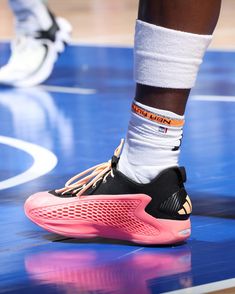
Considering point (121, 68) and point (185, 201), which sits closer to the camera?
point (185, 201)

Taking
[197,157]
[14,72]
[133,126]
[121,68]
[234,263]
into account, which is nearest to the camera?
[234,263]

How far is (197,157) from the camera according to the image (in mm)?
2467

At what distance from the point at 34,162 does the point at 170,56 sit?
2.67 feet

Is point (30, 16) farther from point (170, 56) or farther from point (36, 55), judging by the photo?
point (170, 56)

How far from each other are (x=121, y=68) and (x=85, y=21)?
2459 mm

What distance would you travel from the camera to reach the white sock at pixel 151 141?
1729 millimetres

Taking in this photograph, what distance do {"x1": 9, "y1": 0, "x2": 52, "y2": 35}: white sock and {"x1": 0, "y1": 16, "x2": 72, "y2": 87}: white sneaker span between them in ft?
0.08

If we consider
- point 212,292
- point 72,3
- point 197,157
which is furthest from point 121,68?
point 72,3

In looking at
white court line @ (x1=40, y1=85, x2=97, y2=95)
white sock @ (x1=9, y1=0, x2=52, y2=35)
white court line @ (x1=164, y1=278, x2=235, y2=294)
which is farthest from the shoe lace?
white sock @ (x1=9, y1=0, x2=52, y2=35)

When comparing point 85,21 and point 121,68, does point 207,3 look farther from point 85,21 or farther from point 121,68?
point 85,21

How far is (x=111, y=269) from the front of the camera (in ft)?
5.26

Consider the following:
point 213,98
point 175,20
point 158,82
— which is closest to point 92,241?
point 158,82

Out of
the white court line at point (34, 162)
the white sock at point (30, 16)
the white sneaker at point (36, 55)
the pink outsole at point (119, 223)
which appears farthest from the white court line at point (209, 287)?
the white sock at point (30, 16)

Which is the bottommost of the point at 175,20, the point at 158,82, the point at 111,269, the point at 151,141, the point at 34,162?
the point at 34,162
